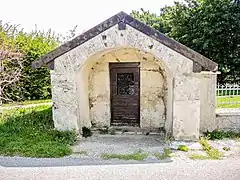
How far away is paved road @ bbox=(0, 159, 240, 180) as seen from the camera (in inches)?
271

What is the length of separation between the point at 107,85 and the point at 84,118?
1.54 metres

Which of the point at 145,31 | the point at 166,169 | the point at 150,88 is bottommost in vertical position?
the point at 166,169

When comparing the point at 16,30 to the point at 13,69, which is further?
the point at 16,30

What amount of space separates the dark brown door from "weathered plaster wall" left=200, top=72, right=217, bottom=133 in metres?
2.46

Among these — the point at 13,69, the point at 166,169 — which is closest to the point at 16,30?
the point at 13,69

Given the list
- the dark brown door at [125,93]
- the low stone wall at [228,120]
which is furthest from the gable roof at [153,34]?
the dark brown door at [125,93]

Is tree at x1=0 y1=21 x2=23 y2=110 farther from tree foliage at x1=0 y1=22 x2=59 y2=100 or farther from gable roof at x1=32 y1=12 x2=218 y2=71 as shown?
gable roof at x1=32 y1=12 x2=218 y2=71

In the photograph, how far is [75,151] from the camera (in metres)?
8.71

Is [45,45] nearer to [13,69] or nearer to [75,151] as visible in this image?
[13,69]

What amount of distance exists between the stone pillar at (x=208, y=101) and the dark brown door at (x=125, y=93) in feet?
8.07

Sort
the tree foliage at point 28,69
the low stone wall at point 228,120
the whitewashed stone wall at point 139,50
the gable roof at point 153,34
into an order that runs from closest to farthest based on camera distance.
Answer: the gable roof at point 153,34 < the whitewashed stone wall at point 139,50 < the low stone wall at point 228,120 < the tree foliage at point 28,69

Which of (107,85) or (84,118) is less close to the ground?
(107,85)

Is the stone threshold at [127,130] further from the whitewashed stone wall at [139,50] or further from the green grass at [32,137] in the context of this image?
the green grass at [32,137]

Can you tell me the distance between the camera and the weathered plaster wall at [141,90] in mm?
11031
